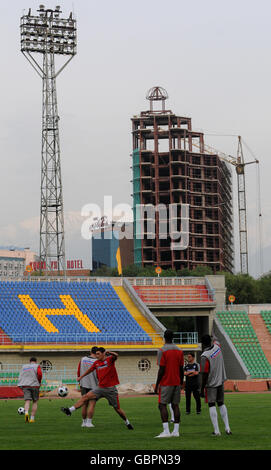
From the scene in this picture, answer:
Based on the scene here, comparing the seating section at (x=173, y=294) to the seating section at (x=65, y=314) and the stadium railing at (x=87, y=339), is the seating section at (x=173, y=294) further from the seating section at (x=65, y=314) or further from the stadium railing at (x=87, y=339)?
the stadium railing at (x=87, y=339)

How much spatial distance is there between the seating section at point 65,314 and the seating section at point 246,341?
8.51 meters

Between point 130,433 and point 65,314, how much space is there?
1749 inches

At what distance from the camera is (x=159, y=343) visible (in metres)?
59.8

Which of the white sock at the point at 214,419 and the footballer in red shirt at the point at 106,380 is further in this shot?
the footballer in red shirt at the point at 106,380

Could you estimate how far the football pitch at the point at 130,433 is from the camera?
50.8 ft

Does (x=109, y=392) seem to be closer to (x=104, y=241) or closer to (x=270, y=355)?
(x=270, y=355)

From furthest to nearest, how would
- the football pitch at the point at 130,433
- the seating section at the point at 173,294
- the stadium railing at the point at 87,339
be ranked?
the seating section at the point at 173,294
the stadium railing at the point at 87,339
the football pitch at the point at 130,433

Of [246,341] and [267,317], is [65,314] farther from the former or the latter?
[267,317]

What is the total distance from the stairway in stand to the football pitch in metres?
39.0

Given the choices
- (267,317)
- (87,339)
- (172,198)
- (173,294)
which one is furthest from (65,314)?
(172,198)

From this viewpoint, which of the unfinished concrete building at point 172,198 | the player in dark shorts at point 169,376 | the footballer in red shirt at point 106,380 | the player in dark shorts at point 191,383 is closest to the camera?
the player in dark shorts at point 169,376

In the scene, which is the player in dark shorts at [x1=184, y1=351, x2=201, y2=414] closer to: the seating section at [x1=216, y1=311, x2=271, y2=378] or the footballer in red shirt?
the footballer in red shirt

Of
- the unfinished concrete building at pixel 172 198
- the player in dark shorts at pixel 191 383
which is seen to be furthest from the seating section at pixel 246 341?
the unfinished concrete building at pixel 172 198

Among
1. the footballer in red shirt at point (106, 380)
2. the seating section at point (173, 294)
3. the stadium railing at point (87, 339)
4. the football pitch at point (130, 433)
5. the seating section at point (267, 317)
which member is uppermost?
the seating section at point (173, 294)
